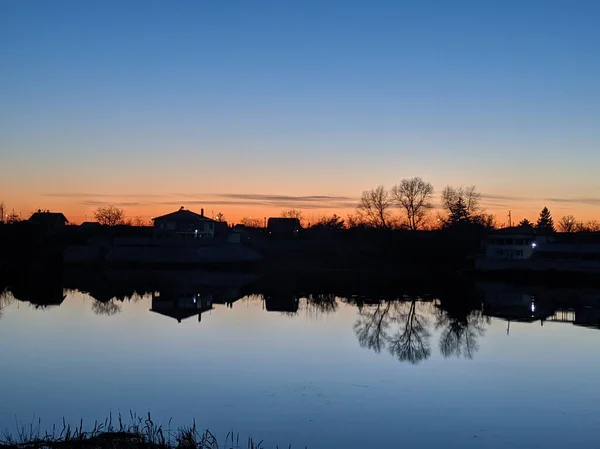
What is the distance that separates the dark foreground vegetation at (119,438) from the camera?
8.58m

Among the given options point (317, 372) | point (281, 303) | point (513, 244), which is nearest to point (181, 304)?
point (281, 303)

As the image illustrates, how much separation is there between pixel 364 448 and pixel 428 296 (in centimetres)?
2714

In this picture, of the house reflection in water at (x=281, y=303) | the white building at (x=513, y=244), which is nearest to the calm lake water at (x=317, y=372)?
the house reflection in water at (x=281, y=303)

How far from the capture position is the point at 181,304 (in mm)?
30141

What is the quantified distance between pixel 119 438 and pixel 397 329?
15.7m

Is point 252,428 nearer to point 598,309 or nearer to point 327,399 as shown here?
point 327,399

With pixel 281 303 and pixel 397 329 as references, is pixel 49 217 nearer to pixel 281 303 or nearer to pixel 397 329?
pixel 281 303

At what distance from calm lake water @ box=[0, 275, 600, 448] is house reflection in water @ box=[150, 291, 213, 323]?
0.70ft

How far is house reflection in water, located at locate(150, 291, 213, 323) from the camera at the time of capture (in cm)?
2706

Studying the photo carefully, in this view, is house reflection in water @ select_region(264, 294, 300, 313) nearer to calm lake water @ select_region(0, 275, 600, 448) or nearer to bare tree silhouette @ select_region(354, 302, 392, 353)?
calm lake water @ select_region(0, 275, 600, 448)

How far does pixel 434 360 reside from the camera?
1738 cm

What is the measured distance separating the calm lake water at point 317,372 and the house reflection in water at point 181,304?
0.21 meters

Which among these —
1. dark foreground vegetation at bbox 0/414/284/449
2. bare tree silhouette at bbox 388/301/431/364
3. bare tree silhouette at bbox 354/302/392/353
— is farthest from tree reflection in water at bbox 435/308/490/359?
dark foreground vegetation at bbox 0/414/284/449

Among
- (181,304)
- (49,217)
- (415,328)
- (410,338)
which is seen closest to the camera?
(410,338)
